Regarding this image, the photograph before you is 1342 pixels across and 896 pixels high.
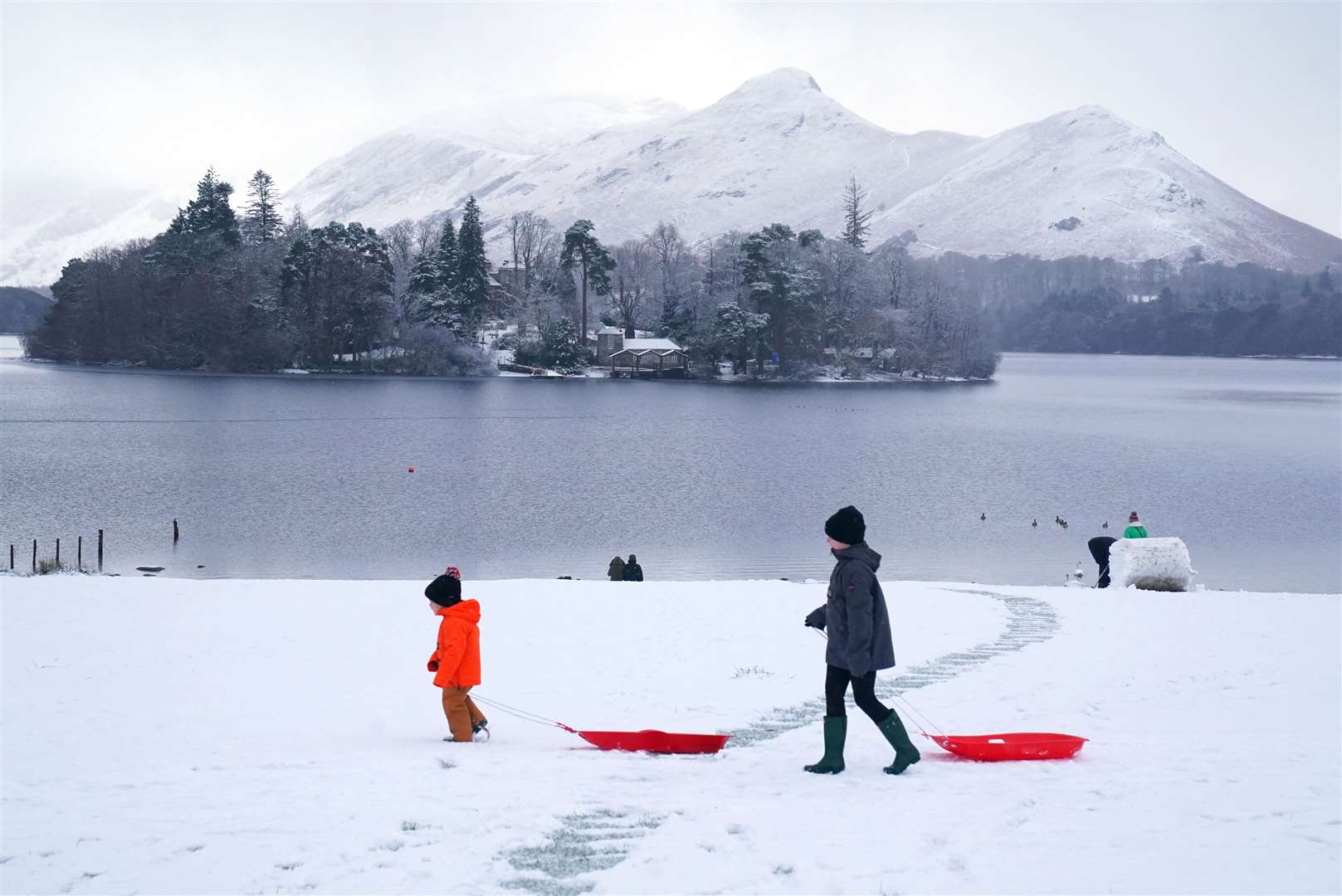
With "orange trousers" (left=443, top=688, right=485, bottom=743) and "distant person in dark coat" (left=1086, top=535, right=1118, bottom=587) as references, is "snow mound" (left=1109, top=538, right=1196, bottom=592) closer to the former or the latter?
"distant person in dark coat" (left=1086, top=535, right=1118, bottom=587)

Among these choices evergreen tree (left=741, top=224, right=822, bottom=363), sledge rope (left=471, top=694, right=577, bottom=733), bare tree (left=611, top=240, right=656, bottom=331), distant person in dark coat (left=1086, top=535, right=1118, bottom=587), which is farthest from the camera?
bare tree (left=611, top=240, right=656, bottom=331)

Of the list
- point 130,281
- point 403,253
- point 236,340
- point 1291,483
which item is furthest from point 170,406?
point 1291,483

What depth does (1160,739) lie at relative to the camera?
8.63 metres

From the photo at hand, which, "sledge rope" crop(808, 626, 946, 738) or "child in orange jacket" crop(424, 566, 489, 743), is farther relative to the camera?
"sledge rope" crop(808, 626, 946, 738)

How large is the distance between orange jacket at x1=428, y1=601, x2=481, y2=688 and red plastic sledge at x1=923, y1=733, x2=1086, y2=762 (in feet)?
12.6

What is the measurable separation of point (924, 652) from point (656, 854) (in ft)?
25.8

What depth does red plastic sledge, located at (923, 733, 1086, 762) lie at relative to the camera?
8.13 meters

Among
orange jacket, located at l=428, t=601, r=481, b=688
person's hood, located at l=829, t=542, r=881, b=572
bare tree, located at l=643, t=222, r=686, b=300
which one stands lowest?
orange jacket, located at l=428, t=601, r=481, b=688

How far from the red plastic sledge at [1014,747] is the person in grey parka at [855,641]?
0.55m

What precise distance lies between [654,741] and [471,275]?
106 m

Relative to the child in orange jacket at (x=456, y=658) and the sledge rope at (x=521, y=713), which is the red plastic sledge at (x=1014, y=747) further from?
the child in orange jacket at (x=456, y=658)

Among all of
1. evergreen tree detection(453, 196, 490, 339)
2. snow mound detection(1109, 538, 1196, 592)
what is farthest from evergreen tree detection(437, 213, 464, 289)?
snow mound detection(1109, 538, 1196, 592)

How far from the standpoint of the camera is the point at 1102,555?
22906 mm

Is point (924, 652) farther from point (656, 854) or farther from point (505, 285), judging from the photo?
point (505, 285)
